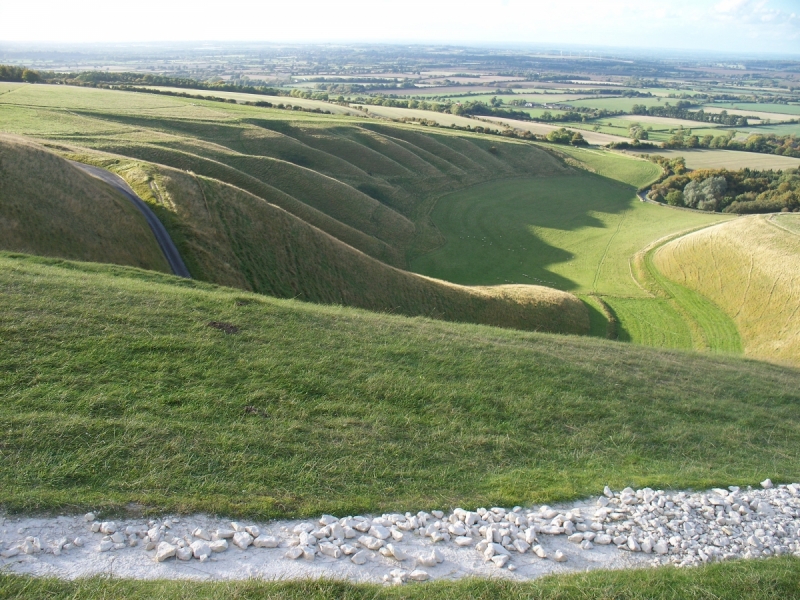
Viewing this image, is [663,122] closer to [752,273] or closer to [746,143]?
[746,143]

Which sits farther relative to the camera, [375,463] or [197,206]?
[197,206]

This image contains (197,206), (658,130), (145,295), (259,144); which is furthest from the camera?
(658,130)

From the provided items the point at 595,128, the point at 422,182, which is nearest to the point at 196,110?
the point at 422,182

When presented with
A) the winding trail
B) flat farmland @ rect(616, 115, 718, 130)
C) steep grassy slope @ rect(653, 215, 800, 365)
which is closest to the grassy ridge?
the winding trail

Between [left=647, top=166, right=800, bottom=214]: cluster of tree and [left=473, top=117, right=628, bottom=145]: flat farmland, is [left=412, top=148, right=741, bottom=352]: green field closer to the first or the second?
[left=647, top=166, right=800, bottom=214]: cluster of tree

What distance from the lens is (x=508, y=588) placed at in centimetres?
959

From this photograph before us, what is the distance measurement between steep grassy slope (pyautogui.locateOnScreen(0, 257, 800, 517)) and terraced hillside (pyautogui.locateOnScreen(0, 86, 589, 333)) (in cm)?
1660

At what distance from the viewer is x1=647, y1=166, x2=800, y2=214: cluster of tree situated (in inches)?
3632

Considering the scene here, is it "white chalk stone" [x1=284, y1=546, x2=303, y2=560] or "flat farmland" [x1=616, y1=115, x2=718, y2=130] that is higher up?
"flat farmland" [x1=616, y1=115, x2=718, y2=130]

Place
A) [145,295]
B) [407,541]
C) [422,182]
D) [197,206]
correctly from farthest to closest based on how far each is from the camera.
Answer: [422,182]
[197,206]
[145,295]
[407,541]

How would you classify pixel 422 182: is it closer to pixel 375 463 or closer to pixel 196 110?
pixel 196 110

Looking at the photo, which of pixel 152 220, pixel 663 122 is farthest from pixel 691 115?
pixel 152 220

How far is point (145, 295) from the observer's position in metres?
20.4

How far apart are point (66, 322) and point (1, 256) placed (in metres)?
9.85
